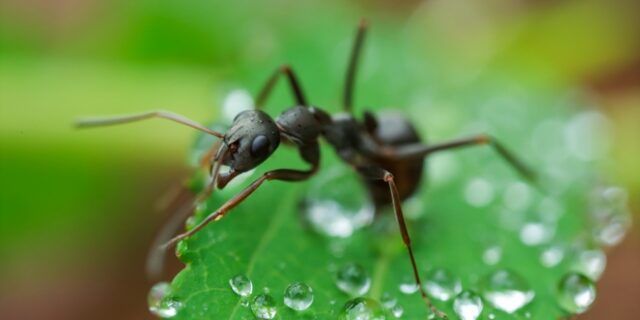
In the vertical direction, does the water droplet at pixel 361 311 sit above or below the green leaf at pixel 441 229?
above

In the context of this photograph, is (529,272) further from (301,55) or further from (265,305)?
(301,55)

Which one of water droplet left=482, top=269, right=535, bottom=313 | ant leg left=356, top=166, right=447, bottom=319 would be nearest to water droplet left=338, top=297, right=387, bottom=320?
ant leg left=356, top=166, right=447, bottom=319

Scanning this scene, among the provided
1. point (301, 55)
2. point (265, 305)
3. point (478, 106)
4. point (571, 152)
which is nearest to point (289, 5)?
point (301, 55)

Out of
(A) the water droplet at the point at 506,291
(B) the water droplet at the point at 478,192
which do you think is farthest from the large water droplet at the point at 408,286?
(B) the water droplet at the point at 478,192

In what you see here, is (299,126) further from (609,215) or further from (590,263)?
(609,215)

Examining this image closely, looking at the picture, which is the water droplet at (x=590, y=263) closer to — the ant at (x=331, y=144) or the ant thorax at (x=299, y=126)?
the ant at (x=331, y=144)
